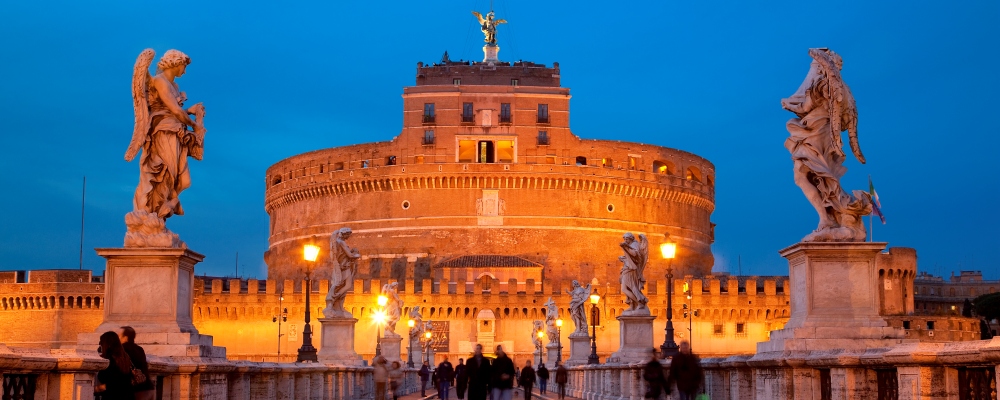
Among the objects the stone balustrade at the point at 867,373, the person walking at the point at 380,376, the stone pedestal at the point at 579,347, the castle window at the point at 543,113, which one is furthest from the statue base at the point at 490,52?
the stone balustrade at the point at 867,373

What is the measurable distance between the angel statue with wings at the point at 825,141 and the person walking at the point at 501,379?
202 inches

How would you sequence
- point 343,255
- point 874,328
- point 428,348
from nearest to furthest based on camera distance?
1. point 874,328
2. point 343,255
3. point 428,348

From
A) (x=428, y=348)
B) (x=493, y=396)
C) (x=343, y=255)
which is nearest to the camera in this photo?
(x=493, y=396)

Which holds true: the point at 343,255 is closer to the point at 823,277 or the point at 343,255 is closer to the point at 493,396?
the point at 493,396

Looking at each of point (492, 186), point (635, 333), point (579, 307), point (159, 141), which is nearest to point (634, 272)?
point (635, 333)

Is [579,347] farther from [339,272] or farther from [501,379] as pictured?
[501,379]

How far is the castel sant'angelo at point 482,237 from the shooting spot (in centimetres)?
7112

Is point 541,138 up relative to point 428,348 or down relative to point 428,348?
up

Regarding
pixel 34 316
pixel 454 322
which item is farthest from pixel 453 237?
pixel 34 316

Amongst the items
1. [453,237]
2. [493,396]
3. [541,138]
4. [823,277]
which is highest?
[541,138]

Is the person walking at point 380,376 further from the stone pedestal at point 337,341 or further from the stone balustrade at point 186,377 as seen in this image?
the stone pedestal at point 337,341

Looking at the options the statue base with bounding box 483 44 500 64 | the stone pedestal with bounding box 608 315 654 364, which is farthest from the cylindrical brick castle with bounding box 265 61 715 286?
the stone pedestal with bounding box 608 315 654 364

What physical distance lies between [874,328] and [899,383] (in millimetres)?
3161

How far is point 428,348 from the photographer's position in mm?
66000
